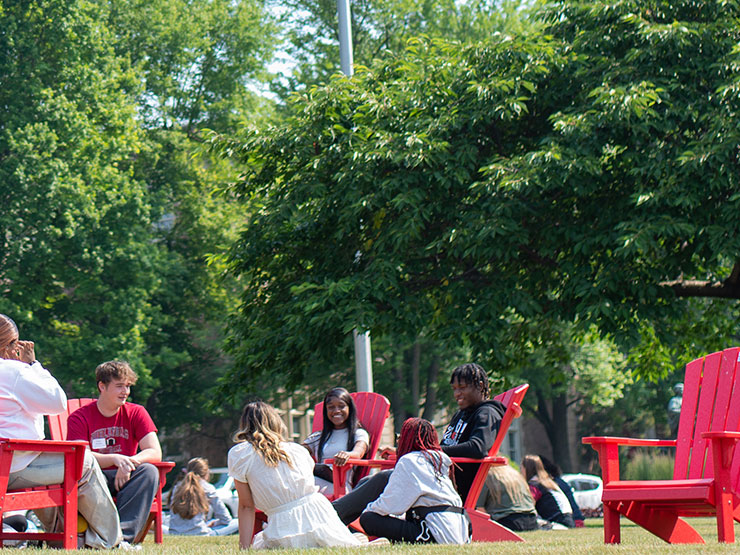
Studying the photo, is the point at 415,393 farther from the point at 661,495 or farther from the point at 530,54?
the point at 661,495

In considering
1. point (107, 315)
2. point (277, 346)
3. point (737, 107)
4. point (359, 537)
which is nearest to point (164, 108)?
point (107, 315)

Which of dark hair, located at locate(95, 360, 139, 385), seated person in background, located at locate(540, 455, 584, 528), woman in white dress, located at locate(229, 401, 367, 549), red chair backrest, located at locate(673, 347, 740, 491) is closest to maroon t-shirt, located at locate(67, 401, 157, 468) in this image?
dark hair, located at locate(95, 360, 139, 385)

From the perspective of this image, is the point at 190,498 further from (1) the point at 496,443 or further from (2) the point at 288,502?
(2) the point at 288,502

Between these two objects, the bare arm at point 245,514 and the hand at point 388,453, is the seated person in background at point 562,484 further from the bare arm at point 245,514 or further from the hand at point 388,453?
the bare arm at point 245,514

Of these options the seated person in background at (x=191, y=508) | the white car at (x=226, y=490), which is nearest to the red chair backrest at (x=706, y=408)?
the seated person in background at (x=191, y=508)

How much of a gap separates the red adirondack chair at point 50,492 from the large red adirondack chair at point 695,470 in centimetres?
312

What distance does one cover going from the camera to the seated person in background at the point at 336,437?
9078mm

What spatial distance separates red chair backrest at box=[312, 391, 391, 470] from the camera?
931cm

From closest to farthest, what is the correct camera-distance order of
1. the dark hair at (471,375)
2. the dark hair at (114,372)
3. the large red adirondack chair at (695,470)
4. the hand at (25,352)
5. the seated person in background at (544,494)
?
1. the large red adirondack chair at (695,470)
2. the hand at (25,352)
3. the dark hair at (114,372)
4. the dark hair at (471,375)
5. the seated person in background at (544,494)

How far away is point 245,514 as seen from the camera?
256 inches

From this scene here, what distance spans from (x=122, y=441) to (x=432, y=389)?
74.9 feet

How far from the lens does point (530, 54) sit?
12.8 metres

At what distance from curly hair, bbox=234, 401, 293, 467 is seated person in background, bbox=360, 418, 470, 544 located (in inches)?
29.9

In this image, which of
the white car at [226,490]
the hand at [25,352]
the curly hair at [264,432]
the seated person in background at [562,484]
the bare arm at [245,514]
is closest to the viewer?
the hand at [25,352]
